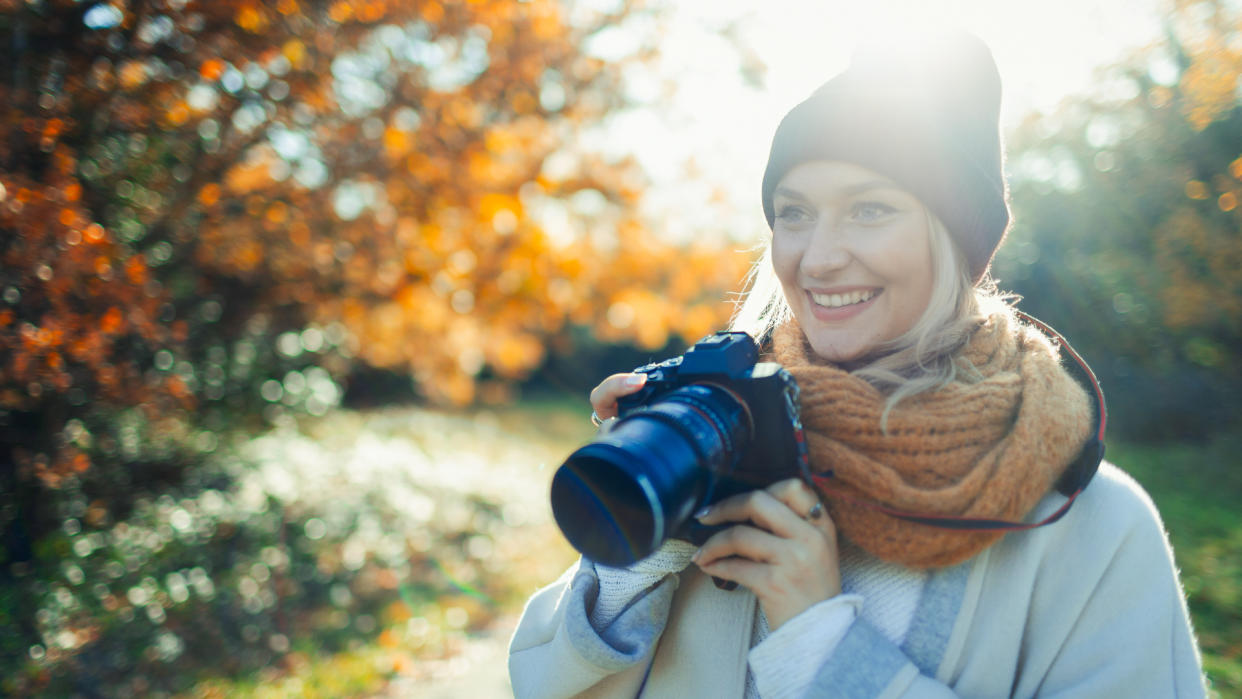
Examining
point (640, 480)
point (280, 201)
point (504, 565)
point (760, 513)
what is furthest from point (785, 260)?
point (504, 565)

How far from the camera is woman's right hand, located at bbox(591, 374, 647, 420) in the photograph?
1345 mm

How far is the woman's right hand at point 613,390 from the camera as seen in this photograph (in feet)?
4.41

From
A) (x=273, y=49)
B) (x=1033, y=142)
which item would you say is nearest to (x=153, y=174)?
(x=273, y=49)

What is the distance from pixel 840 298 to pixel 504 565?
5007 millimetres

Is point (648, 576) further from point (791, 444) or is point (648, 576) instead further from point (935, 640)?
point (935, 640)

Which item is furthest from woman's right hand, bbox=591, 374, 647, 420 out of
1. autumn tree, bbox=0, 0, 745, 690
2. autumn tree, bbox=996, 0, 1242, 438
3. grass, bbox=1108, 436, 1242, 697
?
grass, bbox=1108, 436, 1242, 697

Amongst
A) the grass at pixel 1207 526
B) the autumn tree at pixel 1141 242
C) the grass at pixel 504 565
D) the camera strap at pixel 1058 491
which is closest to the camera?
the camera strap at pixel 1058 491

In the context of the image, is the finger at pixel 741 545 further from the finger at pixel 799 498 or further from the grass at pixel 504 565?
the grass at pixel 504 565

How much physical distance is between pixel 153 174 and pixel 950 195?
3.85 meters

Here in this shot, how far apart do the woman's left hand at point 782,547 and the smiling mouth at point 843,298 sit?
38cm

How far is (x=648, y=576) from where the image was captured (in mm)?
1305

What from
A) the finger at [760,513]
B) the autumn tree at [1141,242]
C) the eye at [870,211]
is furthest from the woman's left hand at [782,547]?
the autumn tree at [1141,242]

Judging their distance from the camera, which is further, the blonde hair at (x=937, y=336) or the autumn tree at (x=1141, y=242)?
the autumn tree at (x=1141, y=242)

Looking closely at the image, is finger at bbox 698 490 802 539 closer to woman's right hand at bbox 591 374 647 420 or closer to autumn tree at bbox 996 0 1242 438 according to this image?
woman's right hand at bbox 591 374 647 420
